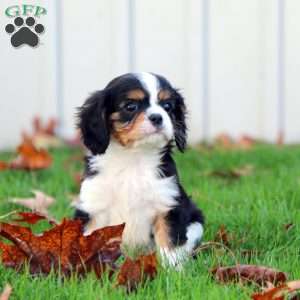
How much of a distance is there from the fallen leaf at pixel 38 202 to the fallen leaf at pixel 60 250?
1.08 metres

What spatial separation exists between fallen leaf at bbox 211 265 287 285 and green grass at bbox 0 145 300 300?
4cm

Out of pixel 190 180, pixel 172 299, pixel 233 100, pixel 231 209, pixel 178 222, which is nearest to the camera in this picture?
pixel 172 299

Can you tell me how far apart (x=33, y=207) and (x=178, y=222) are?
0.97m

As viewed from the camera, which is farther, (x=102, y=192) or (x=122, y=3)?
(x=122, y=3)

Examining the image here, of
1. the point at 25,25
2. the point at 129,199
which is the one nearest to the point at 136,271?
the point at 129,199

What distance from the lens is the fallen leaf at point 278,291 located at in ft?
8.46

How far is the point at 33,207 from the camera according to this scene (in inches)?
165

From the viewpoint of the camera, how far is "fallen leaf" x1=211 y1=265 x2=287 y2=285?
9.55 ft

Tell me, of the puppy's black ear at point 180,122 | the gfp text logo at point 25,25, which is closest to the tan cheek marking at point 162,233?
the puppy's black ear at point 180,122

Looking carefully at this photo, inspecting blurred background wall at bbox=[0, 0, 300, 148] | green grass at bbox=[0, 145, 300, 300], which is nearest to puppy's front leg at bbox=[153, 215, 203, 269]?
green grass at bbox=[0, 145, 300, 300]

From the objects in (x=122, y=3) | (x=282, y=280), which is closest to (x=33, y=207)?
(x=282, y=280)

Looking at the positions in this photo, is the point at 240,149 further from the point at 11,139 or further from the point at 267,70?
the point at 11,139

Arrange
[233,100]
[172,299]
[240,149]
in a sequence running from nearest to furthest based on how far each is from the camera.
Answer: [172,299] → [240,149] → [233,100]

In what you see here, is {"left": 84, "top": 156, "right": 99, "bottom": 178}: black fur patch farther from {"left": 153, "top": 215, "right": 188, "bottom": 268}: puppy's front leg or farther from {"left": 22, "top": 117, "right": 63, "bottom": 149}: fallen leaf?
{"left": 22, "top": 117, "right": 63, "bottom": 149}: fallen leaf
